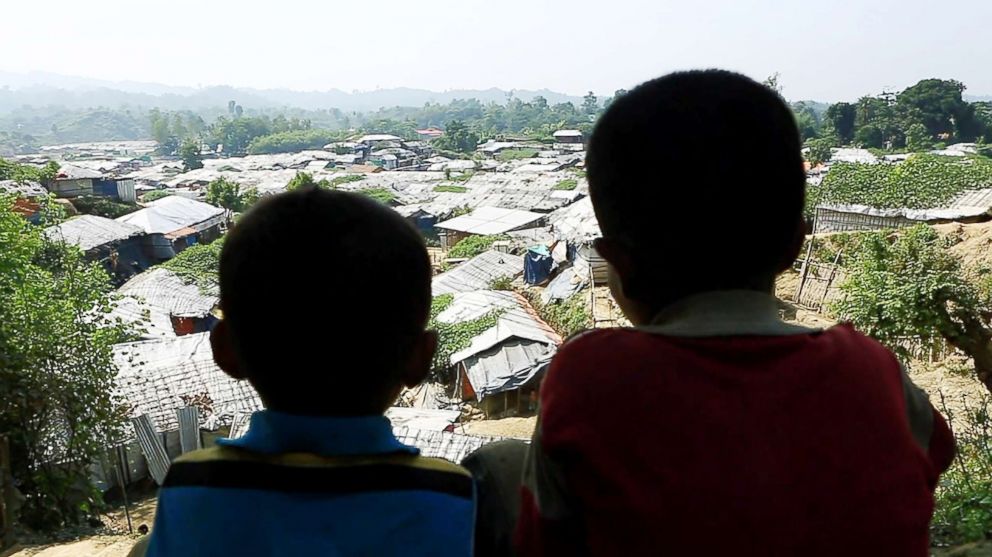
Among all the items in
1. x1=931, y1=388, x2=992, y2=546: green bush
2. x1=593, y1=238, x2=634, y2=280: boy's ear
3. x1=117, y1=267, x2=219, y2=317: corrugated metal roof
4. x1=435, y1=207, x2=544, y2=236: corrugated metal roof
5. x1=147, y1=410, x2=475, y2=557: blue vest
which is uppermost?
x1=593, y1=238, x2=634, y2=280: boy's ear

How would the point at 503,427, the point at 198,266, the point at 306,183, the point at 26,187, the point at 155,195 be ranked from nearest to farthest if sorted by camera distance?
the point at 306,183 < the point at 503,427 < the point at 198,266 < the point at 26,187 < the point at 155,195

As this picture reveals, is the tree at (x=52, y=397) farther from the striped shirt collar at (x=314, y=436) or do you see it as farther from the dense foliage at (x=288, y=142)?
the dense foliage at (x=288, y=142)

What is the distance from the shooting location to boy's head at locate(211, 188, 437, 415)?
0.87 metres

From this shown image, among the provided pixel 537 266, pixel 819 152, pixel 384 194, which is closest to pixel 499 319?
pixel 537 266

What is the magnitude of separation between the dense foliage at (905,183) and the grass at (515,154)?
33.7 m

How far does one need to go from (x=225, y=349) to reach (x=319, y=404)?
165mm

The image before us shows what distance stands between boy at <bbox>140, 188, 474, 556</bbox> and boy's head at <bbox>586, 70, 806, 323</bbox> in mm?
281

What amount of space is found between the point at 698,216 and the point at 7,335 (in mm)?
5985

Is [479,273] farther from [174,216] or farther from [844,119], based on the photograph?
[844,119]

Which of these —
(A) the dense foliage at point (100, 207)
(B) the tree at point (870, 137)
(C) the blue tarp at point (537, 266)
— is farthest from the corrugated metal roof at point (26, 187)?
(B) the tree at point (870, 137)

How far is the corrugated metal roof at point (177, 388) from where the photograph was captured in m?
9.11

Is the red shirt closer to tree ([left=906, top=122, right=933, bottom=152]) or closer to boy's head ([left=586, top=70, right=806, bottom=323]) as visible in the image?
boy's head ([left=586, top=70, right=806, bottom=323])

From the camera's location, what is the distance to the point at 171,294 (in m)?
16.0

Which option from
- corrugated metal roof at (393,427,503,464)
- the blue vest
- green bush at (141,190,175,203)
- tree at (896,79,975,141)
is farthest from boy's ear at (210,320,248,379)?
tree at (896,79,975,141)
